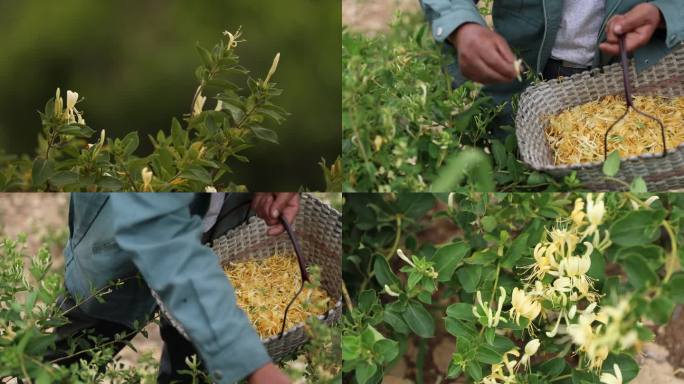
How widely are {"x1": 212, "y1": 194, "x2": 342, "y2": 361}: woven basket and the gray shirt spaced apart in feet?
1.34

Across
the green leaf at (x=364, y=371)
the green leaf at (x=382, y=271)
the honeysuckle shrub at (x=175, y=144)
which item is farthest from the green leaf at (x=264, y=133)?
the green leaf at (x=364, y=371)

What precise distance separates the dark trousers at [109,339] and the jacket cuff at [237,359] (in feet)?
0.50

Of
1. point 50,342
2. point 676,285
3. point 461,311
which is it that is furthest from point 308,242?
point 676,285

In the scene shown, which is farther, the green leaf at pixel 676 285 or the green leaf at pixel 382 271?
the green leaf at pixel 382 271

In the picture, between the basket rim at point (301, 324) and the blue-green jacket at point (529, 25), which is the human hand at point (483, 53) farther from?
the basket rim at point (301, 324)

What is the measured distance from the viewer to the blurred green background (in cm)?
109

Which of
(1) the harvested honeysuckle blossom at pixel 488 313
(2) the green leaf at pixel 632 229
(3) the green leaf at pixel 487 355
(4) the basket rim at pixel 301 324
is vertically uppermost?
(2) the green leaf at pixel 632 229

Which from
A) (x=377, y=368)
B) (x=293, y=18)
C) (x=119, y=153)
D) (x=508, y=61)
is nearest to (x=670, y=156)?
(x=508, y=61)

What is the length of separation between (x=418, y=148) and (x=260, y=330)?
12.8 inches

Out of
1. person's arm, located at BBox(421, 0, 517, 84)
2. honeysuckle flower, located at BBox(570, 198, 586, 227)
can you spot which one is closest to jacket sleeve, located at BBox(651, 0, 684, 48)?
person's arm, located at BBox(421, 0, 517, 84)

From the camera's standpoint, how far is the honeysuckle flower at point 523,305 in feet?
→ 2.88

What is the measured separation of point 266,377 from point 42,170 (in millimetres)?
389

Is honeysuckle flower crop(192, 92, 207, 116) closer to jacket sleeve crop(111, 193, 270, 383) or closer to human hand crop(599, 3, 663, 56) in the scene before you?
jacket sleeve crop(111, 193, 270, 383)

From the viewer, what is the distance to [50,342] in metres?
0.83
